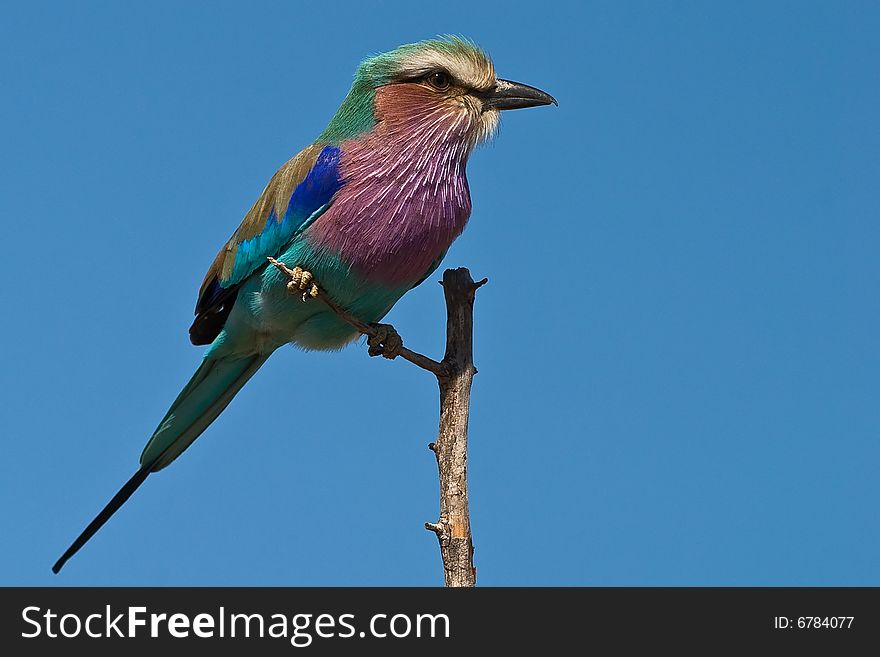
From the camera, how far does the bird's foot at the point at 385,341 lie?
4.61 metres

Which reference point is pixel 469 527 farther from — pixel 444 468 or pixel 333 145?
pixel 333 145

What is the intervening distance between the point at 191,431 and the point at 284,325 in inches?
31.0

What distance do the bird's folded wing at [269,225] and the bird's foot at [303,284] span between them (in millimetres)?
214

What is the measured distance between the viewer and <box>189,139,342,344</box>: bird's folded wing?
4523 millimetres

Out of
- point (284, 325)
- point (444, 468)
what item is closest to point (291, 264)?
point (284, 325)

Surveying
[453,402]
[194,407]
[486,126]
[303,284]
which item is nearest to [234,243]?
[303,284]

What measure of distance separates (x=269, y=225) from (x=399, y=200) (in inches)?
26.1

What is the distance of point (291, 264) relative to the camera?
4.54 metres

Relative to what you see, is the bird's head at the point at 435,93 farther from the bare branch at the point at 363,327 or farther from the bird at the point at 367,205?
the bare branch at the point at 363,327

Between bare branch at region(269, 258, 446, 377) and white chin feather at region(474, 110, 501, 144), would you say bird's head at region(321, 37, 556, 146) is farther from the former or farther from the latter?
bare branch at region(269, 258, 446, 377)

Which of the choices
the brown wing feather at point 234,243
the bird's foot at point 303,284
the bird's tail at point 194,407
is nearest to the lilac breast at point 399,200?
the bird's foot at point 303,284

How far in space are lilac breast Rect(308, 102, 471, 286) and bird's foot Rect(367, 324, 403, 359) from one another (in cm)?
23

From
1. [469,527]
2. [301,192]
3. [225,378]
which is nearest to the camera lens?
[469,527]

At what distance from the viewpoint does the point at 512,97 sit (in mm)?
4652
